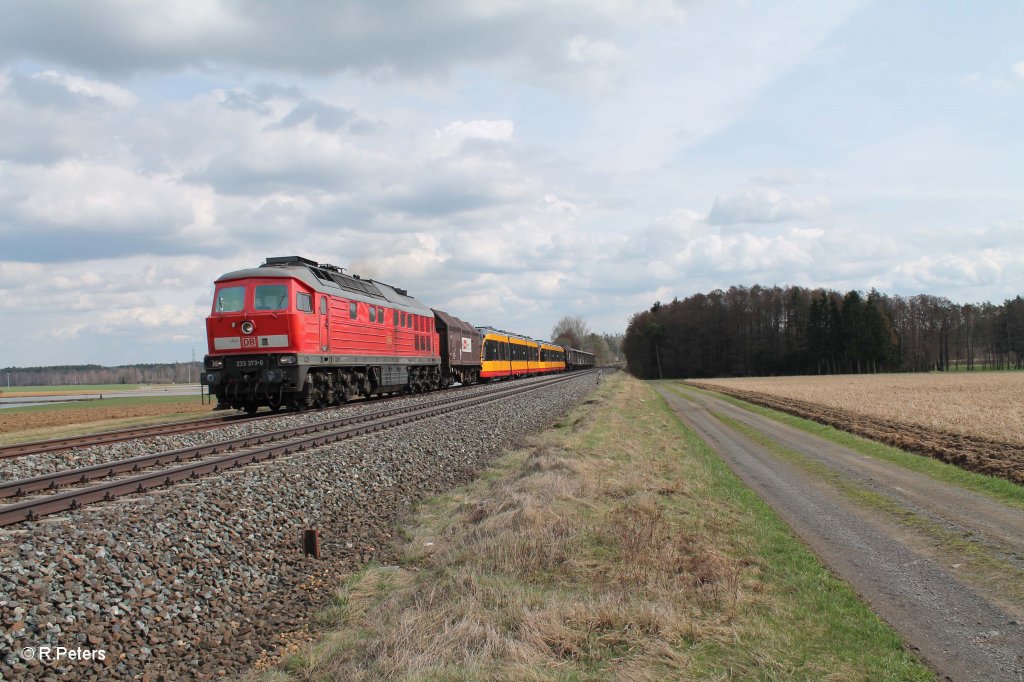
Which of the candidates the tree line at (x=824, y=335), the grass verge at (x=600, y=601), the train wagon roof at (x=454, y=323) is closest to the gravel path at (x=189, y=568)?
the grass verge at (x=600, y=601)

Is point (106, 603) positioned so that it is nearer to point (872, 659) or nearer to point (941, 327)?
point (872, 659)

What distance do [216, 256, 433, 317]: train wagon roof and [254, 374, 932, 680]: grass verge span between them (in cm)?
1152

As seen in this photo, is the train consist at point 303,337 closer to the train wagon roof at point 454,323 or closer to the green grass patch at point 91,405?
the train wagon roof at point 454,323

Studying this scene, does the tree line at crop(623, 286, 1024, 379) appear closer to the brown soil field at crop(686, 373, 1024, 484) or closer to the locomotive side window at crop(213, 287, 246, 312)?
the brown soil field at crop(686, 373, 1024, 484)

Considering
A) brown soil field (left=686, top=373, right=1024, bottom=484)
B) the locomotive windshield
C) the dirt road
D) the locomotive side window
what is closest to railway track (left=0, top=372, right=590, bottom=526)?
the locomotive windshield

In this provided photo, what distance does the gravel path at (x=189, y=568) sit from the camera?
5.40 metres

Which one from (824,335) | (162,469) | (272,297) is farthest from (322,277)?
(824,335)

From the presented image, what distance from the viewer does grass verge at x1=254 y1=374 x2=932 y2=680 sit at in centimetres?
488

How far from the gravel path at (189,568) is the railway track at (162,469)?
37 cm

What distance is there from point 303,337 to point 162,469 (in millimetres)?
8546

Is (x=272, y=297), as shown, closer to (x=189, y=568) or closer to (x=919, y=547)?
(x=189, y=568)

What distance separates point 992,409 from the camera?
80.6 feet

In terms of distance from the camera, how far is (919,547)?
7.76 meters

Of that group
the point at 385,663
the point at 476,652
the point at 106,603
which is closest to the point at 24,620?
the point at 106,603
